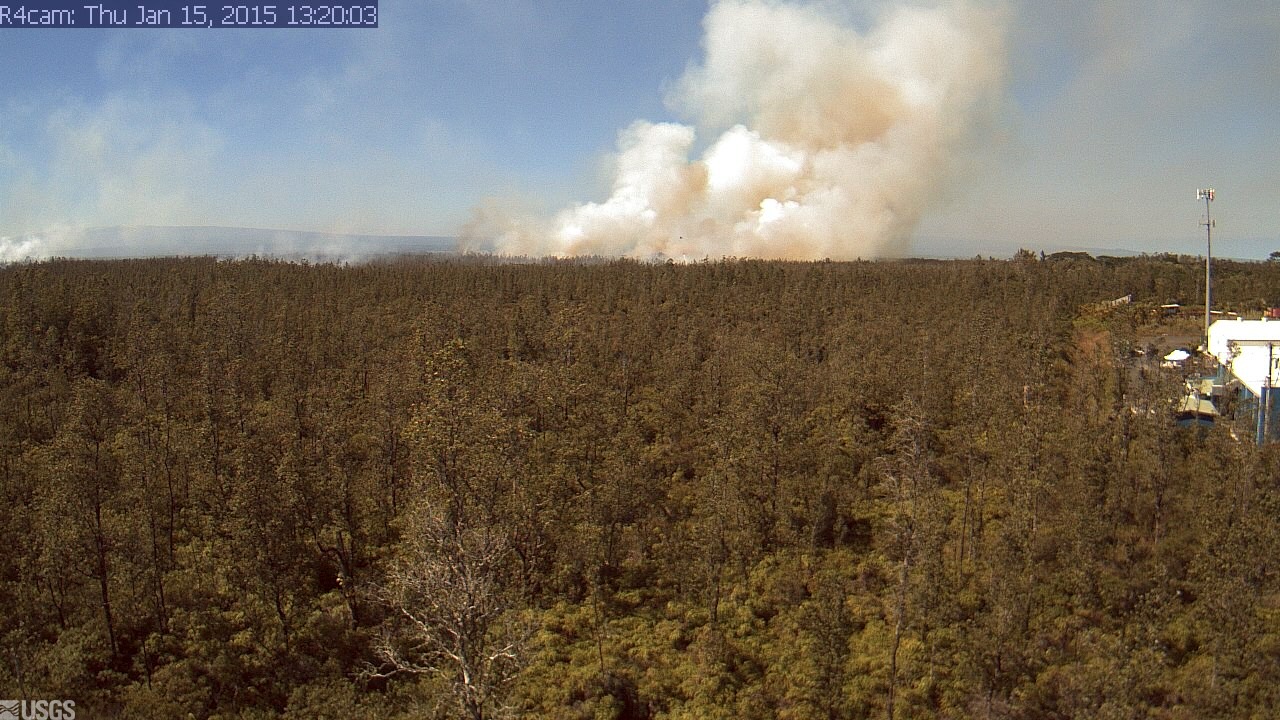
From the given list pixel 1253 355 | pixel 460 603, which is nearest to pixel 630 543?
pixel 460 603

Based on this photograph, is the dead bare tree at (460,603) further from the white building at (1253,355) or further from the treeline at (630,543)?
the white building at (1253,355)

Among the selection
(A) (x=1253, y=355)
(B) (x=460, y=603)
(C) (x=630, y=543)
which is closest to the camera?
(B) (x=460, y=603)

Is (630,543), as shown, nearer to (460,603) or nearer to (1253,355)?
(460,603)

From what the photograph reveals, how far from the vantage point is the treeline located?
19.0 m

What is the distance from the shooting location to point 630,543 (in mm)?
28516

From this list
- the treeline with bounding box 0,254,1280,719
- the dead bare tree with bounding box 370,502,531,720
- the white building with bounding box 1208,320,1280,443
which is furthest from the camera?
the white building with bounding box 1208,320,1280,443

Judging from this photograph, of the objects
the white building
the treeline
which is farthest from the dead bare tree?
the white building

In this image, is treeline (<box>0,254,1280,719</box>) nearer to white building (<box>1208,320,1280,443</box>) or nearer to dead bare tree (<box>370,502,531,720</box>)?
dead bare tree (<box>370,502,531,720</box>)

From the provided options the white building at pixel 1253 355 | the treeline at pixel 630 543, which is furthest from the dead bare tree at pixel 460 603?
the white building at pixel 1253 355

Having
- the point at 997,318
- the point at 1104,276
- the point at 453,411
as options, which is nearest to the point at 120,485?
the point at 453,411

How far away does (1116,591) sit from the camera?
23.5m

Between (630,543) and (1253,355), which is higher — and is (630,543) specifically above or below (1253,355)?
below

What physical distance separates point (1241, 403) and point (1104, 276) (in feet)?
170

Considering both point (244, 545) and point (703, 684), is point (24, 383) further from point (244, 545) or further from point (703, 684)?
point (703, 684)
